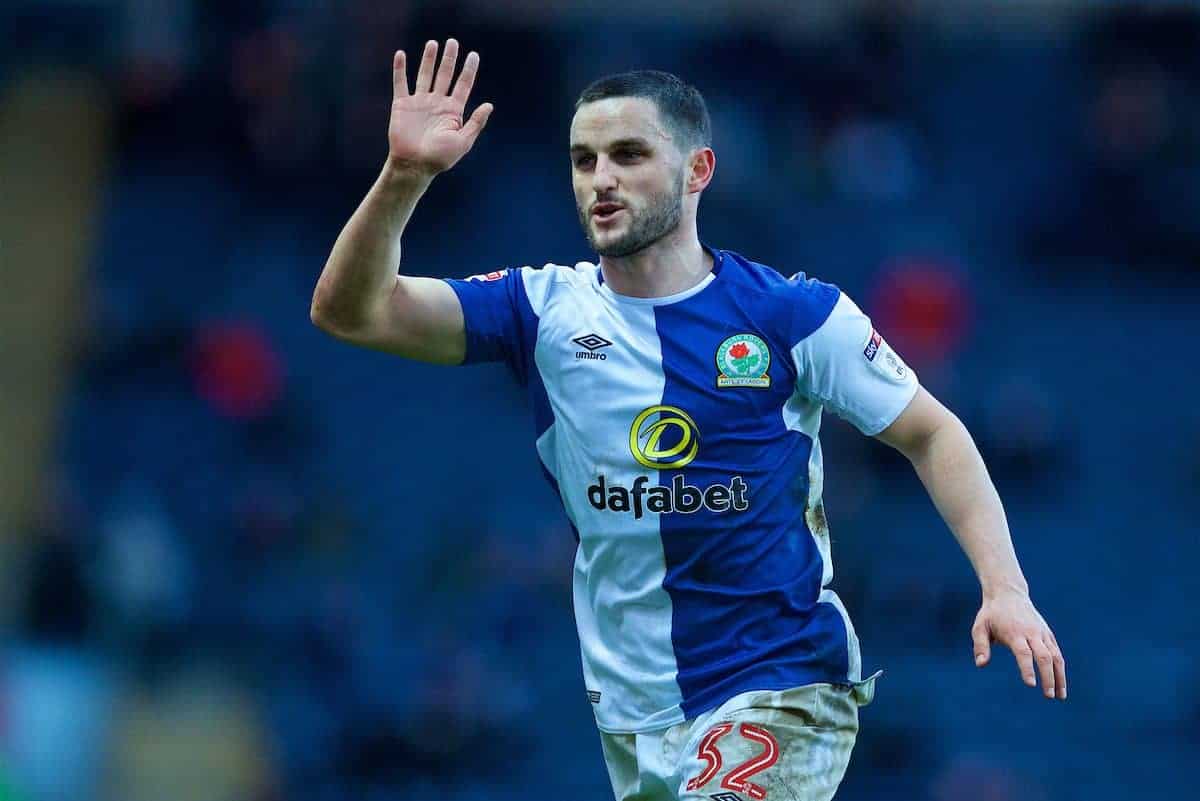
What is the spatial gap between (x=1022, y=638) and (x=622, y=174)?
1.77 metres

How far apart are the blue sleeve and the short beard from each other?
323mm

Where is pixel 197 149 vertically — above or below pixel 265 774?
above

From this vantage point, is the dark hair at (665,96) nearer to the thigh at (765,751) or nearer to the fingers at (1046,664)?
the thigh at (765,751)

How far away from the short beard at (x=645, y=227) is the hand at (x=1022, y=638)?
1.45m

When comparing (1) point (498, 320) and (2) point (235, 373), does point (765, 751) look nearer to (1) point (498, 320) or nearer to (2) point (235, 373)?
(1) point (498, 320)

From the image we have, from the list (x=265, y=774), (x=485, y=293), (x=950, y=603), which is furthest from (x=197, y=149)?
(x=485, y=293)

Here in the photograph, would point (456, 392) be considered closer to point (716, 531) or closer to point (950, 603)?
point (950, 603)

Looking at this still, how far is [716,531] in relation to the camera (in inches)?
217

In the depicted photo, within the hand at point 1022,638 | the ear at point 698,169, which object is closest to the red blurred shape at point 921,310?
the ear at point 698,169

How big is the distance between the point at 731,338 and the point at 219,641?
939 cm

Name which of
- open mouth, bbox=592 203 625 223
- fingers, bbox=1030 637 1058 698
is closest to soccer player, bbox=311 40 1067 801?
open mouth, bbox=592 203 625 223

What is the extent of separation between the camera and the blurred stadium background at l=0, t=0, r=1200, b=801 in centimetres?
1367

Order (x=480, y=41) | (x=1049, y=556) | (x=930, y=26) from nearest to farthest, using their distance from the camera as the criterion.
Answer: (x=1049, y=556), (x=480, y=41), (x=930, y=26)

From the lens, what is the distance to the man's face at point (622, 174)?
5555mm
